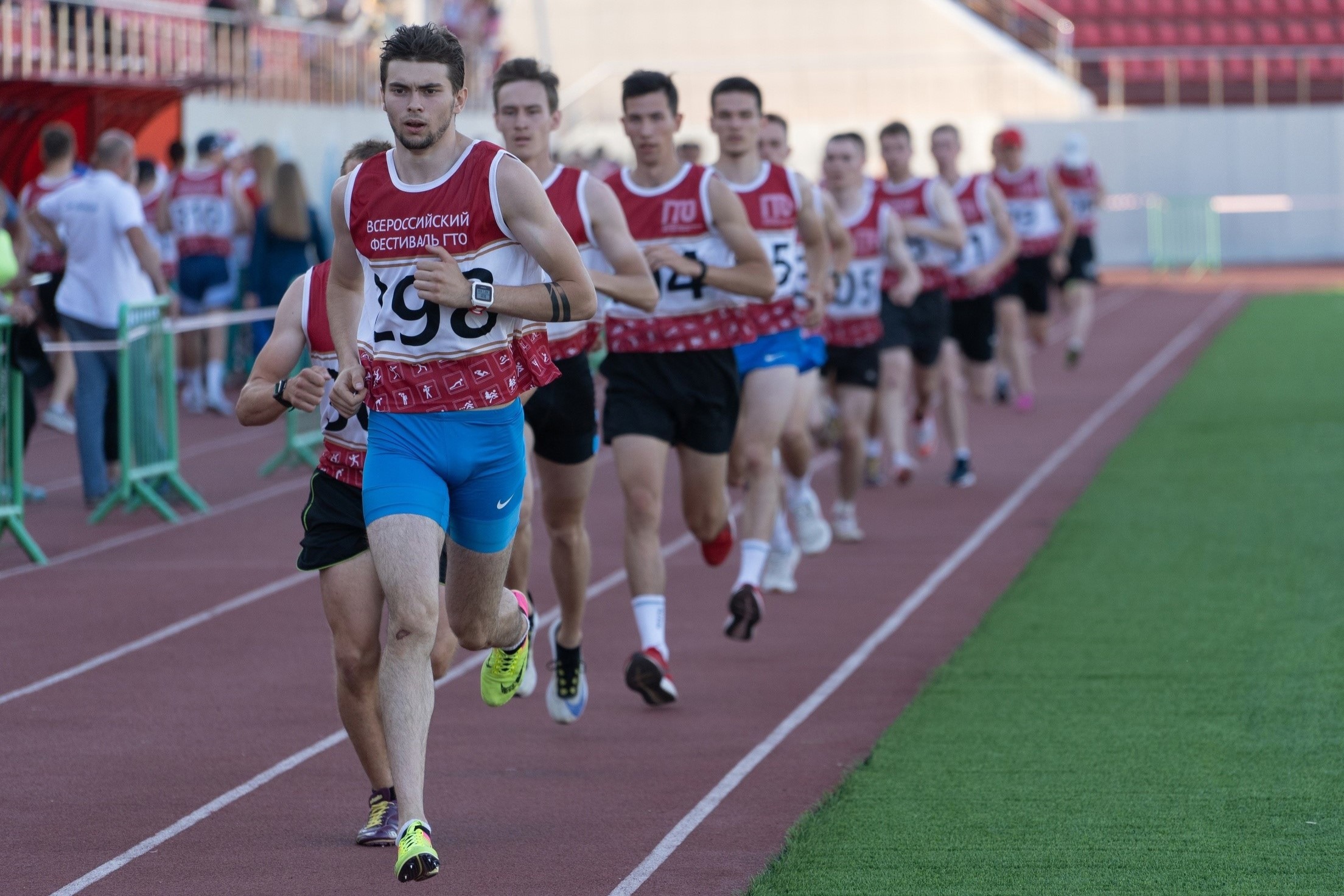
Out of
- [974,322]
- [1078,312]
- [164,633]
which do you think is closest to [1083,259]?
[1078,312]

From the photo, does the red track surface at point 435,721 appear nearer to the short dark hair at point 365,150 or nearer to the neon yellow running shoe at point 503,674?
the neon yellow running shoe at point 503,674

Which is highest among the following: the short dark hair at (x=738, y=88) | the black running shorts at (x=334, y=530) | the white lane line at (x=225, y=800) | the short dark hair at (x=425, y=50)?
the short dark hair at (x=738, y=88)

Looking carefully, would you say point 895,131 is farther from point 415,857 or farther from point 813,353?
point 415,857

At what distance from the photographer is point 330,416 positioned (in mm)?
5277

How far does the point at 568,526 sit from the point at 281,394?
211cm

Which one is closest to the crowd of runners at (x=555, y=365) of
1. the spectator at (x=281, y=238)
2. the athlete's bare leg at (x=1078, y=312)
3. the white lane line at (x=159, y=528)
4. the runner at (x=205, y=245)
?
the white lane line at (x=159, y=528)

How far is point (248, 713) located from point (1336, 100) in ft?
117

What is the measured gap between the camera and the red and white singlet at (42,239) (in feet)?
43.5

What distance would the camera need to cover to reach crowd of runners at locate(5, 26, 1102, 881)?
4770 mm

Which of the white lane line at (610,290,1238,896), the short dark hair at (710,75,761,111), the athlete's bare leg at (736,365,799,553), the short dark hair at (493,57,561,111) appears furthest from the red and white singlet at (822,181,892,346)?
the short dark hair at (493,57,561,111)

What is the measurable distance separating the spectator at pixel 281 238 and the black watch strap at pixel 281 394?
36.8 ft

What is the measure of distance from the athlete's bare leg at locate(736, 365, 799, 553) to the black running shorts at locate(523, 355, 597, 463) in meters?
1.58

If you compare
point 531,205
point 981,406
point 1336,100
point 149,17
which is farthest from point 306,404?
point 1336,100

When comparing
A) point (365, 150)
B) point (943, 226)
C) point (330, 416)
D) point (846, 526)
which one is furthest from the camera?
point (943, 226)
